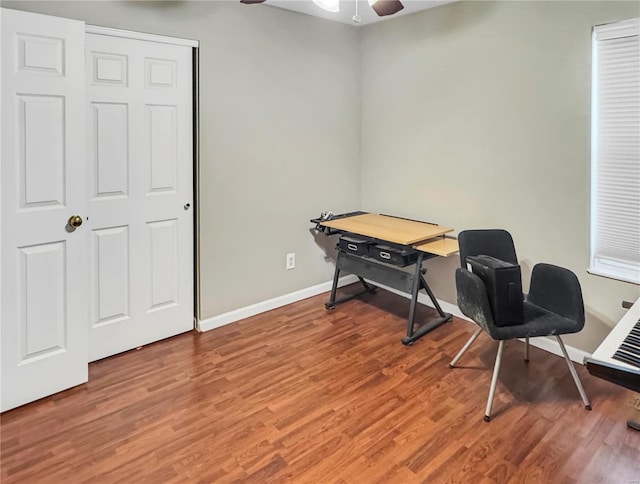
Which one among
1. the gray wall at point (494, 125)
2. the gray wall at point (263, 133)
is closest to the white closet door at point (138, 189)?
the gray wall at point (263, 133)

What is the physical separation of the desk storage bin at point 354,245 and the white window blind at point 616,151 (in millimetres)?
1527

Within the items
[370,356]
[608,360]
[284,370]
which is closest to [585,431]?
[608,360]

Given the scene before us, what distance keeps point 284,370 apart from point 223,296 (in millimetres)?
913

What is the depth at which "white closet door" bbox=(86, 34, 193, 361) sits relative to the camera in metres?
2.67

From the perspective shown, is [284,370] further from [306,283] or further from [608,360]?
[608,360]

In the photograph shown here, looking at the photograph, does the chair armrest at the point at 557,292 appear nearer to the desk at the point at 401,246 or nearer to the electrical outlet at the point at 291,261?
the desk at the point at 401,246

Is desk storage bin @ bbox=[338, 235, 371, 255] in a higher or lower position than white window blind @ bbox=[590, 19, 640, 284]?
lower

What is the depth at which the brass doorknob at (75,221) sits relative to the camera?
94.6 inches

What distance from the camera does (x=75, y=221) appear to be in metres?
2.41

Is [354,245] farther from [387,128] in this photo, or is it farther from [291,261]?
[387,128]

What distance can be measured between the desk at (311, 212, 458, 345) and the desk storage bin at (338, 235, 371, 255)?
4 cm

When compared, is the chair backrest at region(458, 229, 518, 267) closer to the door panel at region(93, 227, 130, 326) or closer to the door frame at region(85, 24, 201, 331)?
the door frame at region(85, 24, 201, 331)

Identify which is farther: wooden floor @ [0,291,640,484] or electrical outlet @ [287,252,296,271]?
electrical outlet @ [287,252,296,271]

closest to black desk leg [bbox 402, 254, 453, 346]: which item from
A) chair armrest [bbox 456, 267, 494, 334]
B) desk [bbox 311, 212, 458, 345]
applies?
desk [bbox 311, 212, 458, 345]
